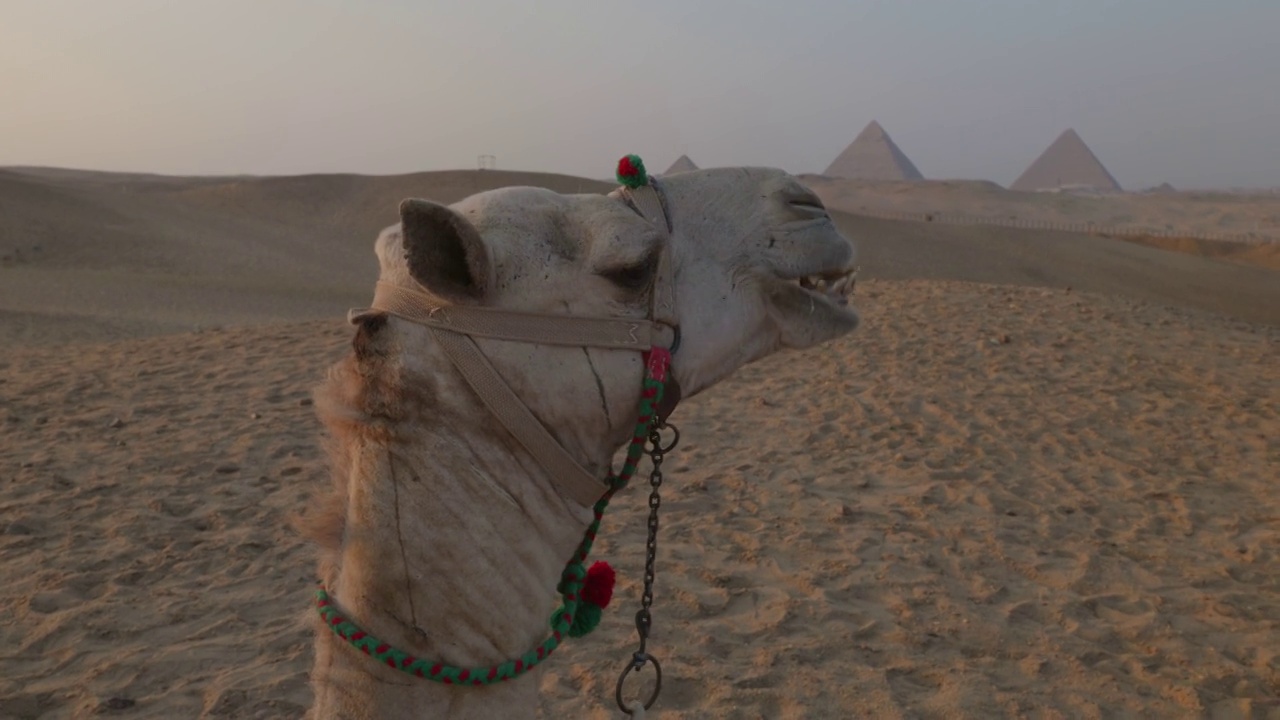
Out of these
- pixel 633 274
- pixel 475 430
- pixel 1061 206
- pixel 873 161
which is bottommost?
pixel 475 430

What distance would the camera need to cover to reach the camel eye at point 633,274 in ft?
5.09

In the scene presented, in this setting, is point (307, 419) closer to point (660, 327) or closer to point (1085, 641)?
point (1085, 641)

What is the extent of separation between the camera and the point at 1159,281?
24.8 meters

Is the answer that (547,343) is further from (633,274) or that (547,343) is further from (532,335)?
(633,274)

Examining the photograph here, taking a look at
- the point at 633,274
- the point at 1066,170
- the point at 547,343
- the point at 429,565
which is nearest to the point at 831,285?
the point at 633,274

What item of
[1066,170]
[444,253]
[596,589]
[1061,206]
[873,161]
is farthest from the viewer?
[1066,170]

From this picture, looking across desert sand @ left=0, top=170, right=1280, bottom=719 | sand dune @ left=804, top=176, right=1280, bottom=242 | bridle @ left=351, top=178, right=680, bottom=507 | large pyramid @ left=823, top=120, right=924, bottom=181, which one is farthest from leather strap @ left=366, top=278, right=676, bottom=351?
large pyramid @ left=823, top=120, right=924, bottom=181

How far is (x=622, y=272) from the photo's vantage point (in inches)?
61.3

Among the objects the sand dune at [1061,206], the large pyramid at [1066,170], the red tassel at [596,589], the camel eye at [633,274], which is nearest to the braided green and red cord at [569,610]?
the red tassel at [596,589]

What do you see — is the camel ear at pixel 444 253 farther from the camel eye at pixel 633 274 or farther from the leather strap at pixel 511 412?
the camel eye at pixel 633 274

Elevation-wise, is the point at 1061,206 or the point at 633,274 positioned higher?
the point at 1061,206

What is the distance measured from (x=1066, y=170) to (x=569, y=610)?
447 ft

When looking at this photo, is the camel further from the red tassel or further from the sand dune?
the sand dune

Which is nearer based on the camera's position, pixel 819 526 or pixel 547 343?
pixel 547 343
